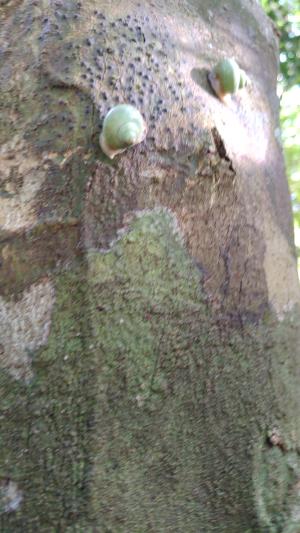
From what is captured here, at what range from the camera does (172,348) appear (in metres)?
0.88

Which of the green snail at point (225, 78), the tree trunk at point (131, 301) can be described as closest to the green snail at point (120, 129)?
the tree trunk at point (131, 301)

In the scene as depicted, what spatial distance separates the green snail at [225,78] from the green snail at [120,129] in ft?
0.75

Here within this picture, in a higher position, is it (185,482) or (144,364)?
(144,364)

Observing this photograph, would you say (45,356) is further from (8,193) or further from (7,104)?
(7,104)

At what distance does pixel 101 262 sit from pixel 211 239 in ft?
0.72

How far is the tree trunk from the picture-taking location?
0.81 meters

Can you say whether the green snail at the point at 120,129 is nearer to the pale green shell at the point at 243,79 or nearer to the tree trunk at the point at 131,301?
the tree trunk at the point at 131,301

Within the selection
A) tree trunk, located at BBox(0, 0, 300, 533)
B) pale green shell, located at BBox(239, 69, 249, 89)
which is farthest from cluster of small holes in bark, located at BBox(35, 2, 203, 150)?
pale green shell, located at BBox(239, 69, 249, 89)

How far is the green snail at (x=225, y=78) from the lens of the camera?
1.00 meters

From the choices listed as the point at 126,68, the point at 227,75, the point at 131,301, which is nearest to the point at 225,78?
the point at 227,75

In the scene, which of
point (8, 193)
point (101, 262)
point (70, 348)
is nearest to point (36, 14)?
point (8, 193)

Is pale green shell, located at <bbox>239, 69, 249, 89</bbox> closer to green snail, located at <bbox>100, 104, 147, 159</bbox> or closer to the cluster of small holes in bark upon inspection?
the cluster of small holes in bark

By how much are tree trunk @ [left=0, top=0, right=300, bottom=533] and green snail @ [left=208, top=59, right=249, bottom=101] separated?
0.02 meters

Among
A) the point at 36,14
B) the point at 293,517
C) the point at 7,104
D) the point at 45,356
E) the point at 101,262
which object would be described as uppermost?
the point at 36,14
